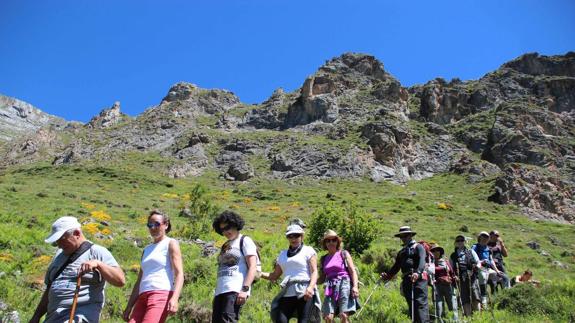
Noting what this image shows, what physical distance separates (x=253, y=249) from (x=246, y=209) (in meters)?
35.9

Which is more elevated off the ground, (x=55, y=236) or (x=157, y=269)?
(x=55, y=236)

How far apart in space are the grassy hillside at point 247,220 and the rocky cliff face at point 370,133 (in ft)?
17.3

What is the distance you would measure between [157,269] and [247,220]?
94.0 feet

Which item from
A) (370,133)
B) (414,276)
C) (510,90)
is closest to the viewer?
(414,276)

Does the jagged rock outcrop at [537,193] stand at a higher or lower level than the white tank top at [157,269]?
higher

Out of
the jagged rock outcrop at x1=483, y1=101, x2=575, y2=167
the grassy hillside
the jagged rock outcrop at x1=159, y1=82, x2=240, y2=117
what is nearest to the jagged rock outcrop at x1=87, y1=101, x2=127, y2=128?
the jagged rock outcrop at x1=159, y1=82, x2=240, y2=117

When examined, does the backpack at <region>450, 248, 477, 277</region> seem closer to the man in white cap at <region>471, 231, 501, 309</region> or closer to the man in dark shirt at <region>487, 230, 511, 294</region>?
the man in white cap at <region>471, 231, 501, 309</region>

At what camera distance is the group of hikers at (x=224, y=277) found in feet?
12.6

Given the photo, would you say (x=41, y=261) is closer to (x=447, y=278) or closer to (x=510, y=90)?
(x=447, y=278)

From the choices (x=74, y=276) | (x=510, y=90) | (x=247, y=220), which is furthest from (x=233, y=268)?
(x=510, y=90)

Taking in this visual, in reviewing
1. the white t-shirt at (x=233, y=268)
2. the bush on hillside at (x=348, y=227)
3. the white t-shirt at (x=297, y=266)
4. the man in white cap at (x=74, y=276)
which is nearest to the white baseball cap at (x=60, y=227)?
the man in white cap at (x=74, y=276)

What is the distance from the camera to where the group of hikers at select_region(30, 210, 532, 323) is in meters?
3.84

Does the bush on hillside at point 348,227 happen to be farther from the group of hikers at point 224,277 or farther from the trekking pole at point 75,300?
the trekking pole at point 75,300

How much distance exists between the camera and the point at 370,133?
81.9m
